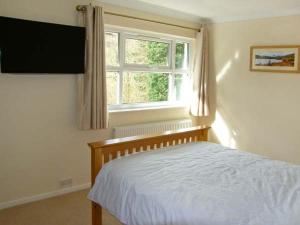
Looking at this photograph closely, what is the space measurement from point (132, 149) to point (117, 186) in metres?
0.55

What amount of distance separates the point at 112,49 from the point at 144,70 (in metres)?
0.56

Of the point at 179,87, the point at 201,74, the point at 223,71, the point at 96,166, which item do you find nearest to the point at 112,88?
the point at 179,87

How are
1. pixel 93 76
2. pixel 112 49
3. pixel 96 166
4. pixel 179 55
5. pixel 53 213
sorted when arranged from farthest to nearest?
1. pixel 179 55
2. pixel 112 49
3. pixel 93 76
4. pixel 53 213
5. pixel 96 166

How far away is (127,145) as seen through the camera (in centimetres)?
241

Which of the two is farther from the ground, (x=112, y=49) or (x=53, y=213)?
(x=112, y=49)

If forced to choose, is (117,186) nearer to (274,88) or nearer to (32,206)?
(32,206)

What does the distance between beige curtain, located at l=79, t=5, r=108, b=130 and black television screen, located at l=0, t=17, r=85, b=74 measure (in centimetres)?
9

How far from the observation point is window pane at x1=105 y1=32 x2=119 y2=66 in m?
3.46

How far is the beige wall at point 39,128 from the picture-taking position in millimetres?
2691

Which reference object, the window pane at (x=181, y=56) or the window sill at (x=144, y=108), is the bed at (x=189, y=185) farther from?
the window pane at (x=181, y=56)

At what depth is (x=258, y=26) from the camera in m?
3.75

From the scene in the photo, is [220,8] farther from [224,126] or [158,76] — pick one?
[224,126]

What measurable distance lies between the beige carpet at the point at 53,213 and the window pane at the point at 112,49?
66.5 inches

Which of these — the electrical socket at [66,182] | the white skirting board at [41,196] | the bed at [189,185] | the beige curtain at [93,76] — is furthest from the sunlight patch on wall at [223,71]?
the electrical socket at [66,182]
